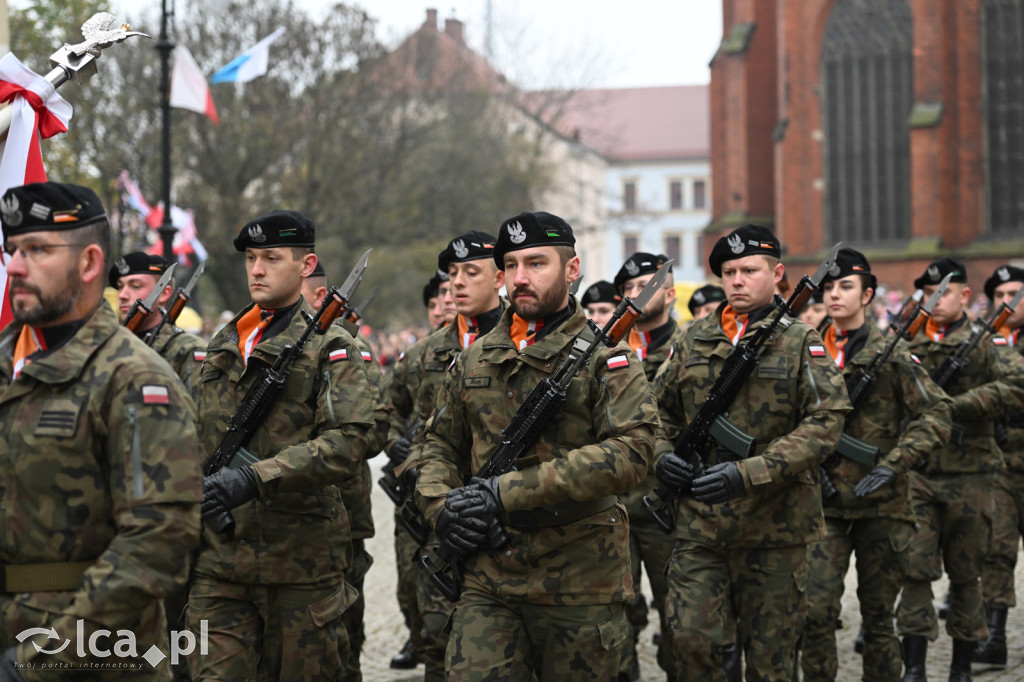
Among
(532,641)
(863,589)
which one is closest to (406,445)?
(863,589)

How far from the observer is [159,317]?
7.54m

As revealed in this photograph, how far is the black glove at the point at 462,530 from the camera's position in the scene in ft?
15.5

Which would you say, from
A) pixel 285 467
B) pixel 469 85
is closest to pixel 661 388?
pixel 285 467

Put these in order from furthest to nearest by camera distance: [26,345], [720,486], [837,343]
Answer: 1. [837,343]
2. [720,486]
3. [26,345]

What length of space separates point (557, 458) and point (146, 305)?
131 inches

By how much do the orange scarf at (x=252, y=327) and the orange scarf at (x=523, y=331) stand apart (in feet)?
4.26

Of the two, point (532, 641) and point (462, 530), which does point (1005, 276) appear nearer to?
point (532, 641)

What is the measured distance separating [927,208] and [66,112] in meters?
33.1

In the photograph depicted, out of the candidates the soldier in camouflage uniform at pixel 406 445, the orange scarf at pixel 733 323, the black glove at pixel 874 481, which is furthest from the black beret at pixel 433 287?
the black glove at pixel 874 481

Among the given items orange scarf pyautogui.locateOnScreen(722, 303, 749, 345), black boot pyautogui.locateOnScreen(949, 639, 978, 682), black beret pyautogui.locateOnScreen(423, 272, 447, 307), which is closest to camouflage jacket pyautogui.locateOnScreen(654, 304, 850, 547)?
orange scarf pyautogui.locateOnScreen(722, 303, 749, 345)

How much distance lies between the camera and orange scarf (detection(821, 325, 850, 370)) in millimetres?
7766

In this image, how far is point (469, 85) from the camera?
45656mm

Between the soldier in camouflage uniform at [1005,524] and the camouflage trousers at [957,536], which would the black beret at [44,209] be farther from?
the soldier in camouflage uniform at [1005,524]

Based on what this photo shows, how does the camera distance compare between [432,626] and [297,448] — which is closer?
[297,448]
